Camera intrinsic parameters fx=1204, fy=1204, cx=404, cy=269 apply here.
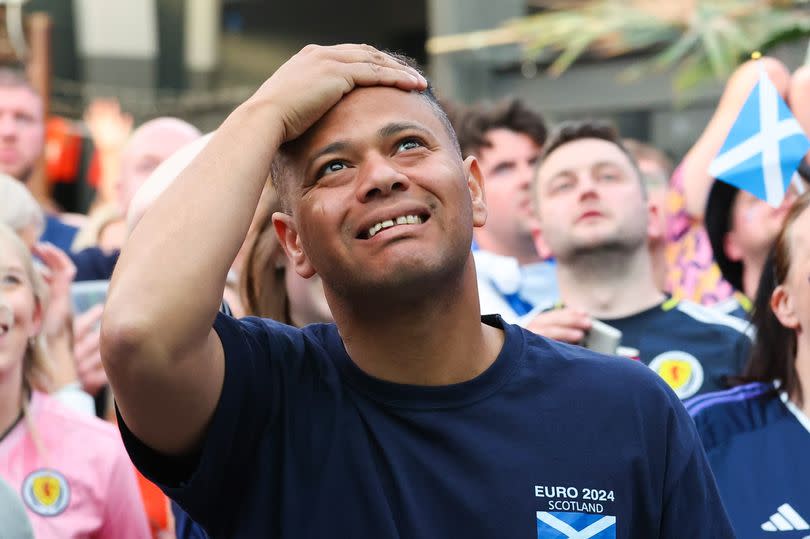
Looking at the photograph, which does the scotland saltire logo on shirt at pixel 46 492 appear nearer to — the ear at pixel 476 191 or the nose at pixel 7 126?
the ear at pixel 476 191

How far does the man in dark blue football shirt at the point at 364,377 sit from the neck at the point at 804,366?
43.7 inches

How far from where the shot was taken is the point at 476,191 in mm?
2354

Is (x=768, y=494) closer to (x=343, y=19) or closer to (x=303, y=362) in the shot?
(x=303, y=362)

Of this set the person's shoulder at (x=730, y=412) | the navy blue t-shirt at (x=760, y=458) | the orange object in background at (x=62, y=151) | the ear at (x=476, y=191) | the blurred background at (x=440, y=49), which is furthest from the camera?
the orange object in background at (x=62, y=151)

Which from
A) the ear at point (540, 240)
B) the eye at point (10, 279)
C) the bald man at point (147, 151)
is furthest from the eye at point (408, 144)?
the bald man at point (147, 151)

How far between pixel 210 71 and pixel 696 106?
25.6 ft

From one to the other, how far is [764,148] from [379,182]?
71.5 inches

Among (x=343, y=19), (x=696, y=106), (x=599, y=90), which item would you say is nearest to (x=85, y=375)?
(x=696, y=106)

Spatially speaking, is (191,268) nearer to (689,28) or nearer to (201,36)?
(689,28)

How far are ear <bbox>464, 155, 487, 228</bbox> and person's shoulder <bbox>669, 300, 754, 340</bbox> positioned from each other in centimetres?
173

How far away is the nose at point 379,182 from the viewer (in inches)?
78.6

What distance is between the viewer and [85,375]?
4.38 m

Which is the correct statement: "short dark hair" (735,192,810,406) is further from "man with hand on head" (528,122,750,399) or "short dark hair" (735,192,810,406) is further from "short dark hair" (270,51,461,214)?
"short dark hair" (270,51,461,214)

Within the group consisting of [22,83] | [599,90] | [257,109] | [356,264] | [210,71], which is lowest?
[210,71]
